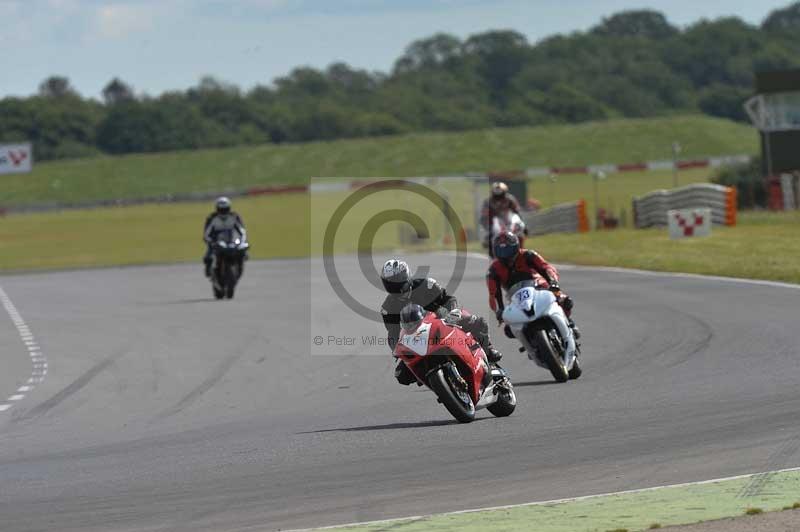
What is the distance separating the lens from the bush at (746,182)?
145 ft

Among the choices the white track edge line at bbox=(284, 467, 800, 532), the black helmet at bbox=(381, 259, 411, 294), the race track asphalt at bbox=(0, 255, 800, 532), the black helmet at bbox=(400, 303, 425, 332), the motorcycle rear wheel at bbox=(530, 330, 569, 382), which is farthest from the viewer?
the motorcycle rear wheel at bbox=(530, 330, 569, 382)

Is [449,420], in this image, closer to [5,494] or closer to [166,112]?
[5,494]

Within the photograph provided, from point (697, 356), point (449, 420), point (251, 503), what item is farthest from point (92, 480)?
point (697, 356)

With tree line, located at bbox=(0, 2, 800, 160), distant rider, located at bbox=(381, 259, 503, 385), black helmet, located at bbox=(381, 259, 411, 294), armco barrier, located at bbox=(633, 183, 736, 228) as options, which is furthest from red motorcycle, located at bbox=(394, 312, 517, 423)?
tree line, located at bbox=(0, 2, 800, 160)

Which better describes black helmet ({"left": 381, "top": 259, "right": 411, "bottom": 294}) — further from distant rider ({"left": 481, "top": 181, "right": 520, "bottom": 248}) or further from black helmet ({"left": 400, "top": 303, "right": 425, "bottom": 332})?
distant rider ({"left": 481, "top": 181, "right": 520, "bottom": 248})

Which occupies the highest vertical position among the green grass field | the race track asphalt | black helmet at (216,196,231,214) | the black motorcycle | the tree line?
the tree line

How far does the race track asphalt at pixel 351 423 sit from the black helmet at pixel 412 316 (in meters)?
0.77

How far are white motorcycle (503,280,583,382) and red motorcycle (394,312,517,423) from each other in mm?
1946

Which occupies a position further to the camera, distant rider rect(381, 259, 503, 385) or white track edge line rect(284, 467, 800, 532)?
distant rider rect(381, 259, 503, 385)

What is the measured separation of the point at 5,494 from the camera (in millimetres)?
9320

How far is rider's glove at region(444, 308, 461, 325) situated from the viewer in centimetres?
1121

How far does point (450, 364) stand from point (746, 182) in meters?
35.8

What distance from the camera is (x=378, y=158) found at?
4048 inches

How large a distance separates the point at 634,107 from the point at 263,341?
12414cm
